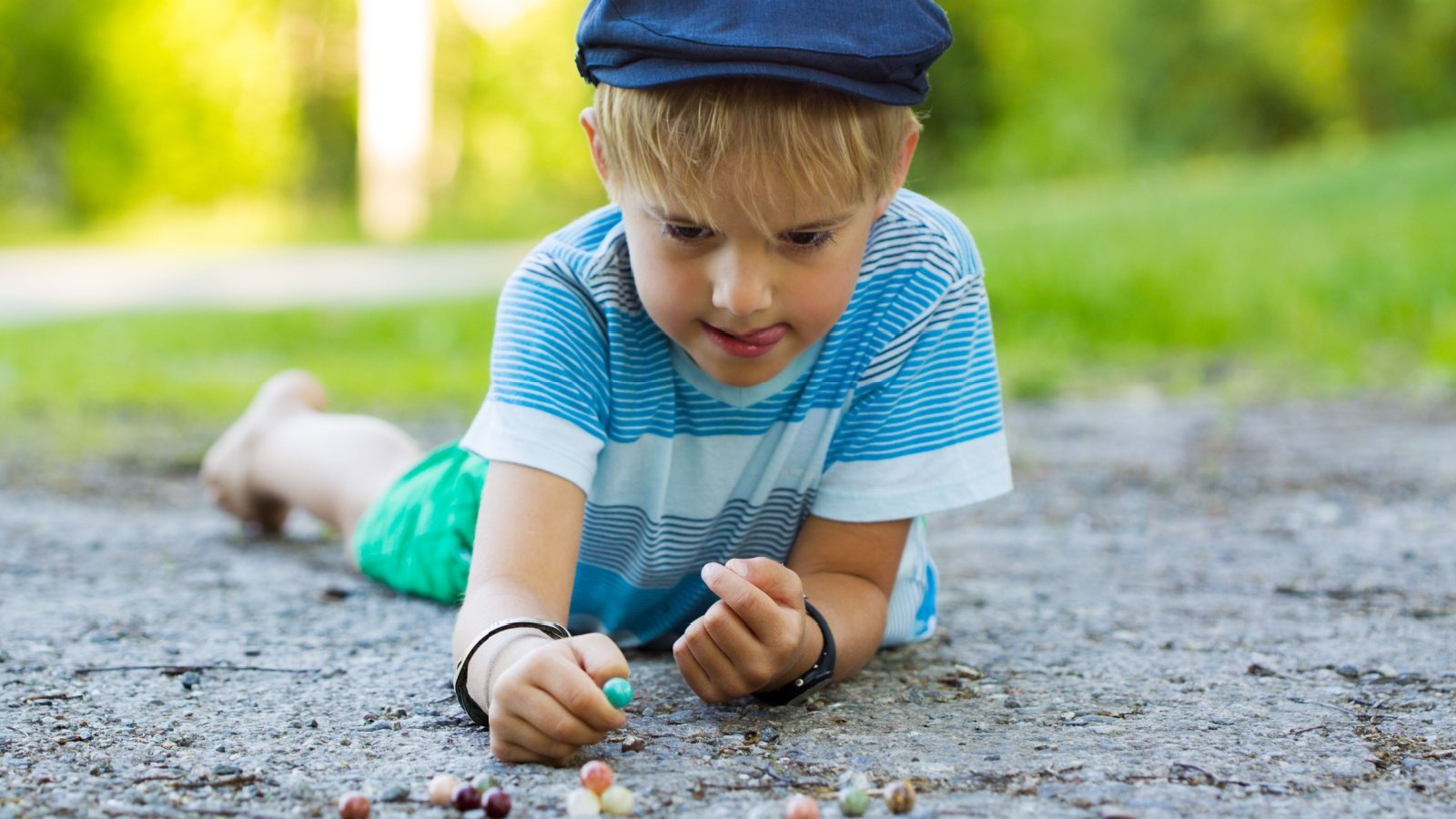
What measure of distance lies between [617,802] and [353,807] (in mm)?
249

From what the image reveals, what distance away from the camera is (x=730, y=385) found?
6.11 ft

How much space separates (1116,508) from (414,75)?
1168 cm

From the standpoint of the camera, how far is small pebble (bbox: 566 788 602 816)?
1.37 metres

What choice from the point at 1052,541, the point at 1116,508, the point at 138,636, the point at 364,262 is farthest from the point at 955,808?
the point at 364,262

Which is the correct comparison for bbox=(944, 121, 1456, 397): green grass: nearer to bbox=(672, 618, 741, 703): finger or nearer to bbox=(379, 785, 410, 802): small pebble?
bbox=(672, 618, 741, 703): finger

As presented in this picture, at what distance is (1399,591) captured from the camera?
2.35 m

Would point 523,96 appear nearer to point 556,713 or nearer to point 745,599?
point 745,599

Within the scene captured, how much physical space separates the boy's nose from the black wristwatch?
1.22 ft

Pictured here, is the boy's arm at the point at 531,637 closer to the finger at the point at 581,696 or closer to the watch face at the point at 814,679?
the finger at the point at 581,696

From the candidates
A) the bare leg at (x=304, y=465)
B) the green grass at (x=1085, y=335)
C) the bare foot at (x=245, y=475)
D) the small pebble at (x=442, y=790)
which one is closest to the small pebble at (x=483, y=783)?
the small pebble at (x=442, y=790)

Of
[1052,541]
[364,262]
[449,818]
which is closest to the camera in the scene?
[449,818]

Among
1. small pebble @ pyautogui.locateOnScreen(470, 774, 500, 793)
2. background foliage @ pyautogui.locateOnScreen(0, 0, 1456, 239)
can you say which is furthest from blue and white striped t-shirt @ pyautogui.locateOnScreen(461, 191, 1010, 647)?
background foliage @ pyautogui.locateOnScreen(0, 0, 1456, 239)

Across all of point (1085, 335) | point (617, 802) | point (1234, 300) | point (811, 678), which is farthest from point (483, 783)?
point (1234, 300)

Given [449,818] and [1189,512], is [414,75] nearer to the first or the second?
[1189,512]
